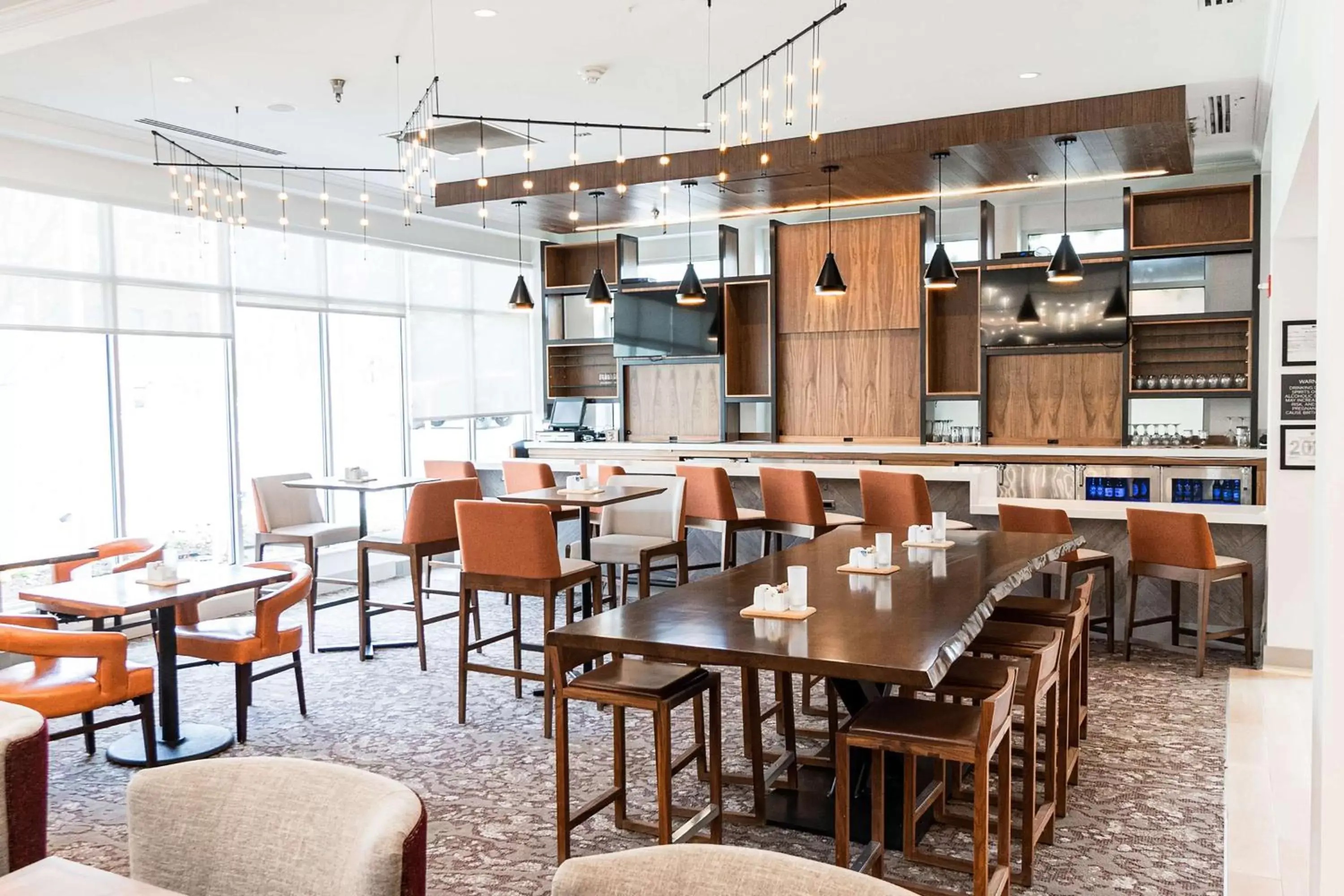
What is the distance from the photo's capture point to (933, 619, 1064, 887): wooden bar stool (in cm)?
329

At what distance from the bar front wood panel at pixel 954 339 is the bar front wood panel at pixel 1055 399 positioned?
198 mm

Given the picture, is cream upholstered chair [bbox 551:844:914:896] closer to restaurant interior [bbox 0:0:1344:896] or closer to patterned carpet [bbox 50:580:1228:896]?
restaurant interior [bbox 0:0:1344:896]

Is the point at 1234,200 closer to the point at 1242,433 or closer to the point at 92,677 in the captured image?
the point at 1242,433

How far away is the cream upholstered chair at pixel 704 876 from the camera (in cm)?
129

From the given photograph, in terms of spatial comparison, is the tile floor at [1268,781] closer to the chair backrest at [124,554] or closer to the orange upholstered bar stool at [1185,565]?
the orange upholstered bar stool at [1185,565]

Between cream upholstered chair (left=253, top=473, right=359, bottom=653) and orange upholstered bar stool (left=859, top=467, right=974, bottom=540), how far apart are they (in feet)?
11.2

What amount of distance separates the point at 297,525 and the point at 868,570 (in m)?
4.85

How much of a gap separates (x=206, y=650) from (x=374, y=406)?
516cm

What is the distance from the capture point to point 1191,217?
8938 mm

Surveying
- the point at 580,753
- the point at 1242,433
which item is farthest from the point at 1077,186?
the point at 580,753

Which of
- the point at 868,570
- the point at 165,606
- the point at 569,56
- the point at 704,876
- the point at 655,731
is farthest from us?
the point at 569,56

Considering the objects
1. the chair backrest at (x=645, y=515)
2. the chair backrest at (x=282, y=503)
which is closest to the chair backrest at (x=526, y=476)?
the chair backrest at (x=645, y=515)

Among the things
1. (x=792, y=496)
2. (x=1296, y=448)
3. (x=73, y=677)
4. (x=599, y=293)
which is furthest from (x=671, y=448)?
(x=73, y=677)

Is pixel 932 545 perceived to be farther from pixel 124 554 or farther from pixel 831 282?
pixel 124 554
